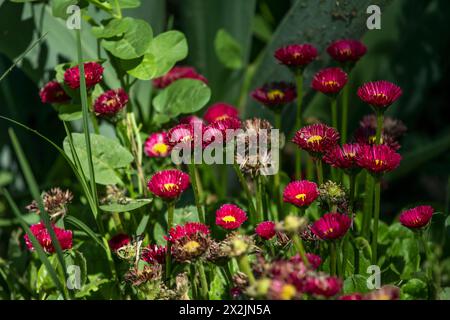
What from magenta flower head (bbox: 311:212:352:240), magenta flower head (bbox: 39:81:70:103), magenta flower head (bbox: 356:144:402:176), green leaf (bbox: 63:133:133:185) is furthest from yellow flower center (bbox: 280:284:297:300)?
magenta flower head (bbox: 39:81:70:103)

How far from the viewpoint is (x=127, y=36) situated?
1.14m

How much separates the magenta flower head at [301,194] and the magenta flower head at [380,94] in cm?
15

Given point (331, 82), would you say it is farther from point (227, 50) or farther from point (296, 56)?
point (227, 50)

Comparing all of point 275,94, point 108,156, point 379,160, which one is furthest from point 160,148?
point 379,160

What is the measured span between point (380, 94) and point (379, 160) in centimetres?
11

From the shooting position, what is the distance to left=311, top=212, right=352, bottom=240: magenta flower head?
82cm

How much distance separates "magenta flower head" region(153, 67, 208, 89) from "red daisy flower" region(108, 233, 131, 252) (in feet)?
1.23

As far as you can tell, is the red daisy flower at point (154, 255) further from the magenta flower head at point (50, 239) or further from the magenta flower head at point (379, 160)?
the magenta flower head at point (379, 160)

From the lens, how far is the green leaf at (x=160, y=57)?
3.68 feet

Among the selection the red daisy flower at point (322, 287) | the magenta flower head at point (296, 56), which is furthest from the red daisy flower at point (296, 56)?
the red daisy flower at point (322, 287)

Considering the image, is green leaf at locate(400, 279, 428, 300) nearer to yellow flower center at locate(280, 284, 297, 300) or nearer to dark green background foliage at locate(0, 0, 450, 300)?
yellow flower center at locate(280, 284, 297, 300)

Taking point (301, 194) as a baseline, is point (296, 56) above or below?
above
